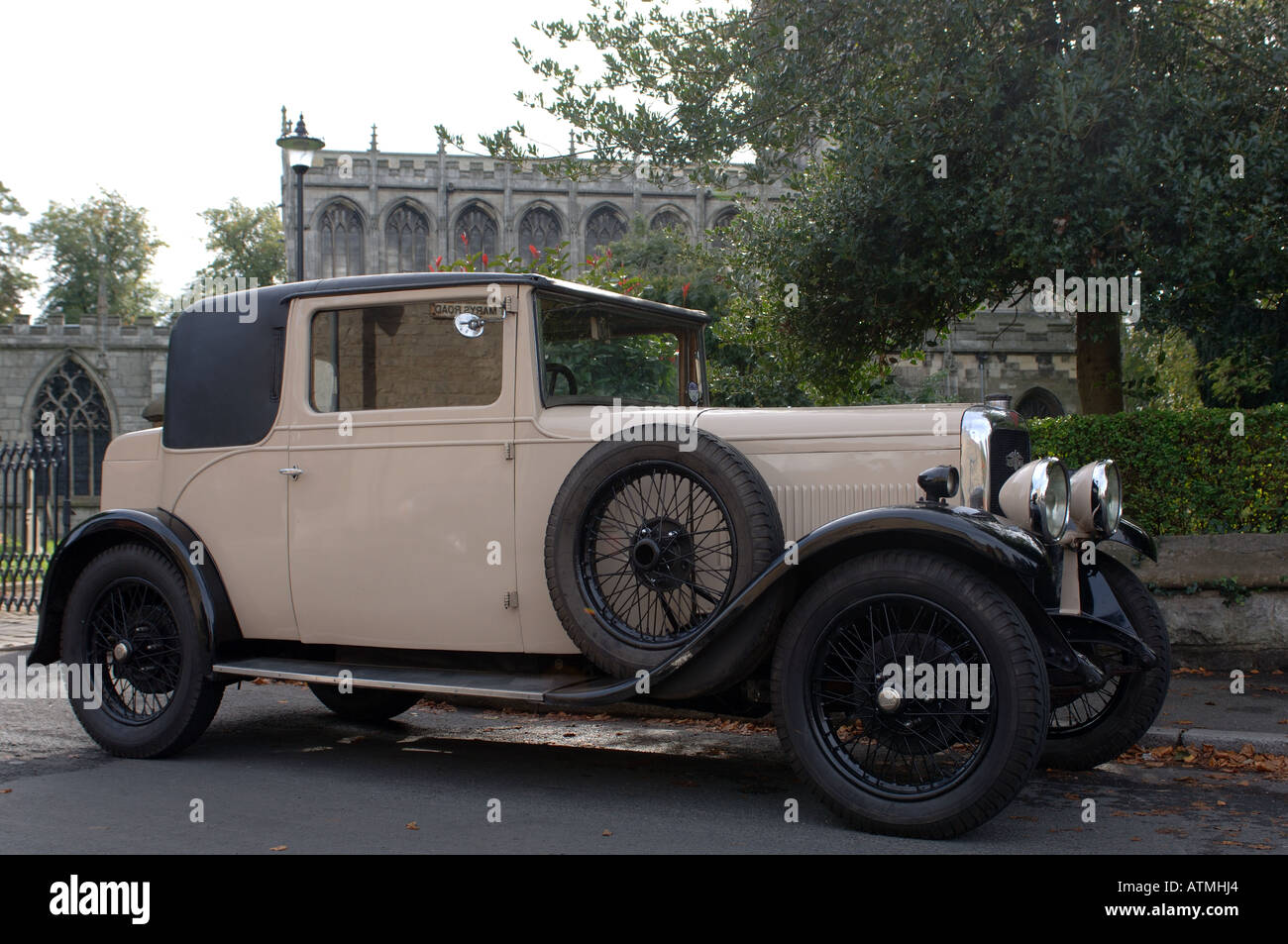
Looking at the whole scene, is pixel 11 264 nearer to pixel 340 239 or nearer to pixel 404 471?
pixel 340 239

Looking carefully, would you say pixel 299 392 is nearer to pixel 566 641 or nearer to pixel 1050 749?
pixel 566 641

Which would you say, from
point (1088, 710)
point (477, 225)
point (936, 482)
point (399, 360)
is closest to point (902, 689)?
point (936, 482)

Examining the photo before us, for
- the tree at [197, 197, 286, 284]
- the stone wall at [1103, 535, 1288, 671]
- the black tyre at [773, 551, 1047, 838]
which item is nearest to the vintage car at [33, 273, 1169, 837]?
the black tyre at [773, 551, 1047, 838]

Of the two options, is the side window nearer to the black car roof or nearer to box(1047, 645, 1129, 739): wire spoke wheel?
the black car roof

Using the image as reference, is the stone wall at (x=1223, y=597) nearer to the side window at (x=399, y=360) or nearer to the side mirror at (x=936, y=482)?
the side mirror at (x=936, y=482)

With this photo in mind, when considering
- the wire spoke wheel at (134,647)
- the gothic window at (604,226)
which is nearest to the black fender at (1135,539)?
the wire spoke wheel at (134,647)

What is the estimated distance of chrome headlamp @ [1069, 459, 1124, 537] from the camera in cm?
466

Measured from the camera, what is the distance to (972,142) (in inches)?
330

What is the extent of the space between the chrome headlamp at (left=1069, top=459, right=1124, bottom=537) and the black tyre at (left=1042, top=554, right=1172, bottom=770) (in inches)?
17.5

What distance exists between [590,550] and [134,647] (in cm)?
267

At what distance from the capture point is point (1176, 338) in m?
15.0

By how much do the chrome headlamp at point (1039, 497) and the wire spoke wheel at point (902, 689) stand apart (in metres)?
0.59

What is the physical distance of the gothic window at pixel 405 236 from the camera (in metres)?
56.5
